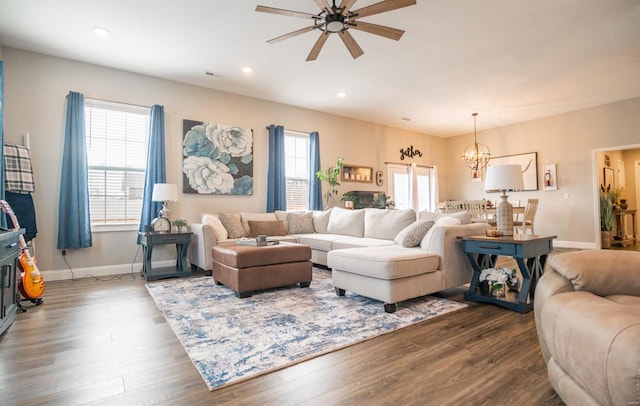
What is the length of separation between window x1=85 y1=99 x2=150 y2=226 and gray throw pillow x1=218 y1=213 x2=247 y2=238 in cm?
125

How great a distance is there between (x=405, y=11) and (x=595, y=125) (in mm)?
5721

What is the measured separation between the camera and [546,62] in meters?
4.52

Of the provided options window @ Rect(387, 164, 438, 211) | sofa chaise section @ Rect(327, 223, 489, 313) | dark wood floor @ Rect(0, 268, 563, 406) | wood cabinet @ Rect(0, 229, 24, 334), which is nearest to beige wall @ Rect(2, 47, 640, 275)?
window @ Rect(387, 164, 438, 211)

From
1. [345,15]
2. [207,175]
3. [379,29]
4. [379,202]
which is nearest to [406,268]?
[379,29]

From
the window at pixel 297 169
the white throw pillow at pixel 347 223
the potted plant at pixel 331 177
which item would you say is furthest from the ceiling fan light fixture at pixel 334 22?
the potted plant at pixel 331 177

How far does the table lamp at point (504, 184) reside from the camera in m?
3.08

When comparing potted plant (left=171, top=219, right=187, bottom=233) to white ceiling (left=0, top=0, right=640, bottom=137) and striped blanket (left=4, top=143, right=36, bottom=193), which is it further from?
white ceiling (left=0, top=0, right=640, bottom=137)

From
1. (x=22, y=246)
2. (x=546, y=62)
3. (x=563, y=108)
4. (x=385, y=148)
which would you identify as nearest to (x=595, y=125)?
(x=563, y=108)

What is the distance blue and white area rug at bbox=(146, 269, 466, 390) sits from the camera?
194 centimetres

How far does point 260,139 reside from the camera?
5953 mm

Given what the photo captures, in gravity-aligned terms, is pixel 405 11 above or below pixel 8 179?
above

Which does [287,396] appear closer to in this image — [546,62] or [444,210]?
[546,62]

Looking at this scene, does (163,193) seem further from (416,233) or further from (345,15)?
(416,233)

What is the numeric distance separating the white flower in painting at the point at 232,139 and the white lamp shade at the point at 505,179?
3.98m
